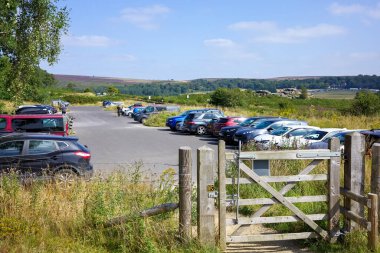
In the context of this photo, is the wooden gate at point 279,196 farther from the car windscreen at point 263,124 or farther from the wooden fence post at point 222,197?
the car windscreen at point 263,124

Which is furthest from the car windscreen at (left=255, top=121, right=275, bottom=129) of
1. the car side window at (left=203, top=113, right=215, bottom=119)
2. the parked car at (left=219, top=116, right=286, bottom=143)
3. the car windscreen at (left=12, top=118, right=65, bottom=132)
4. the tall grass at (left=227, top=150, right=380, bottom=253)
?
the tall grass at (left=227, top=150, right=380, bottom=253)

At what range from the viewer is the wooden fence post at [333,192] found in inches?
272

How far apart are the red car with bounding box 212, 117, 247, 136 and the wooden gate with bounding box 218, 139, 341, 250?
19.7 metres

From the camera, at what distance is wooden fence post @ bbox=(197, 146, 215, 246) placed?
251 inches

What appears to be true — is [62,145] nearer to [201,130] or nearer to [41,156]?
[41,156]

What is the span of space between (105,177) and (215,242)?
8.49 ft

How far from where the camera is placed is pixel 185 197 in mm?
6348

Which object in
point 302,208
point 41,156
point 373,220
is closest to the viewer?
point 373,220

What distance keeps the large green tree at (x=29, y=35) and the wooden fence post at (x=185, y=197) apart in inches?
493

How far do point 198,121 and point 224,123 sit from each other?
3.35 metres

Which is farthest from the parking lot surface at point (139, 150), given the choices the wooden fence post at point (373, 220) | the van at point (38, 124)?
the wooden fence post at point (373, 220)

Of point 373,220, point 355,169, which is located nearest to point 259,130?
point 355,169

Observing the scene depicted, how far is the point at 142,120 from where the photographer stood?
1719 inches

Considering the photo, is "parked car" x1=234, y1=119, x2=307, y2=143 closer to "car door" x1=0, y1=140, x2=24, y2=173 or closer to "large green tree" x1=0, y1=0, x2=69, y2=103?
"large green tree" x1=0, y1=0, x2=69, y2=103
